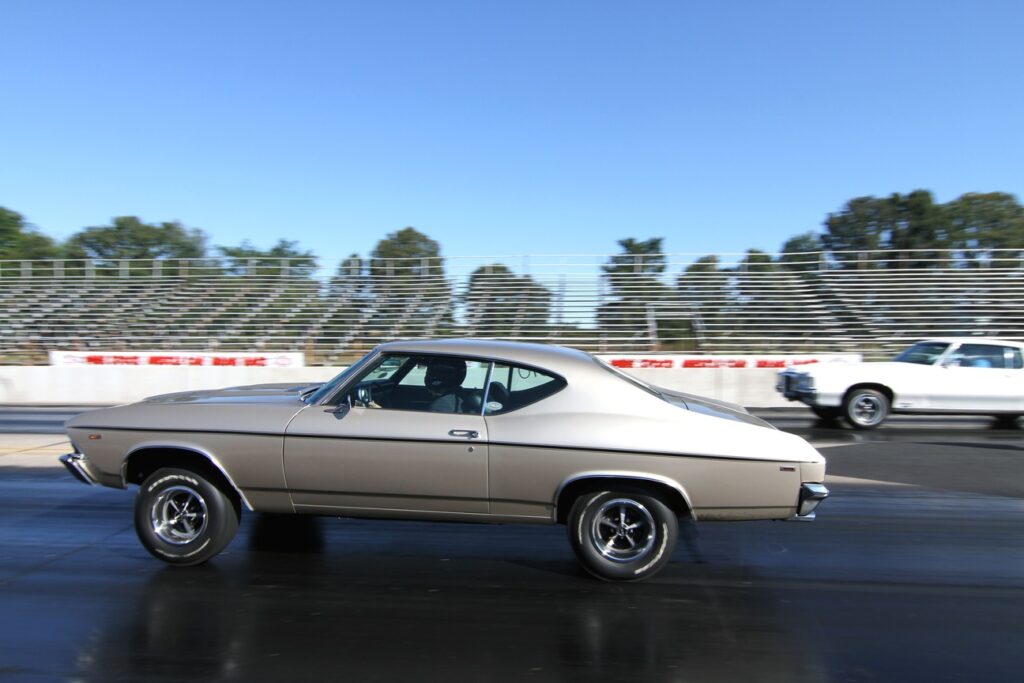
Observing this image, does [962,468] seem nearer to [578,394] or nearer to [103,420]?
[578,394]

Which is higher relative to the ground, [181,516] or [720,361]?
[720,361]

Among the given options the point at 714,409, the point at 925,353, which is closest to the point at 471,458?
the point at 714,409

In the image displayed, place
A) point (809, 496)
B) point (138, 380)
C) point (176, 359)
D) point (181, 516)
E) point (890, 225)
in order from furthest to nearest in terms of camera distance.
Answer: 1. point (890, 225)
2. point (176, 359)
3. point (138, 380)
4. point (181, 516)
5. point (809, 496)

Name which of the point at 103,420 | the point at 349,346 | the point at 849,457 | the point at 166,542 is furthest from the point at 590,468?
the point at 349,346

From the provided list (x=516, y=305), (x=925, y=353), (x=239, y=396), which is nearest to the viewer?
(x=239, y=396)

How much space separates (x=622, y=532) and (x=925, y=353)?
966 centimetres

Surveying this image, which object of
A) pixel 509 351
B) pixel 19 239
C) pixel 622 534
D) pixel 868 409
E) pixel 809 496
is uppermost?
pixel 19 239

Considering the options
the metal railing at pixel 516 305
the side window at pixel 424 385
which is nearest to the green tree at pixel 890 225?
the metal railing at pixel 516 305

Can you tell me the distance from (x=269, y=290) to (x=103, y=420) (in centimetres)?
1839

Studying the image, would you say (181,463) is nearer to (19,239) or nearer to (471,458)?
(471,458)

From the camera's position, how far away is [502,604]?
162 inches

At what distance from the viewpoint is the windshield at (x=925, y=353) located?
1157cm

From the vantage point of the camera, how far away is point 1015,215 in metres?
38.8

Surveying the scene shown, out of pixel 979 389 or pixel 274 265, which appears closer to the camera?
pixel 979 389
